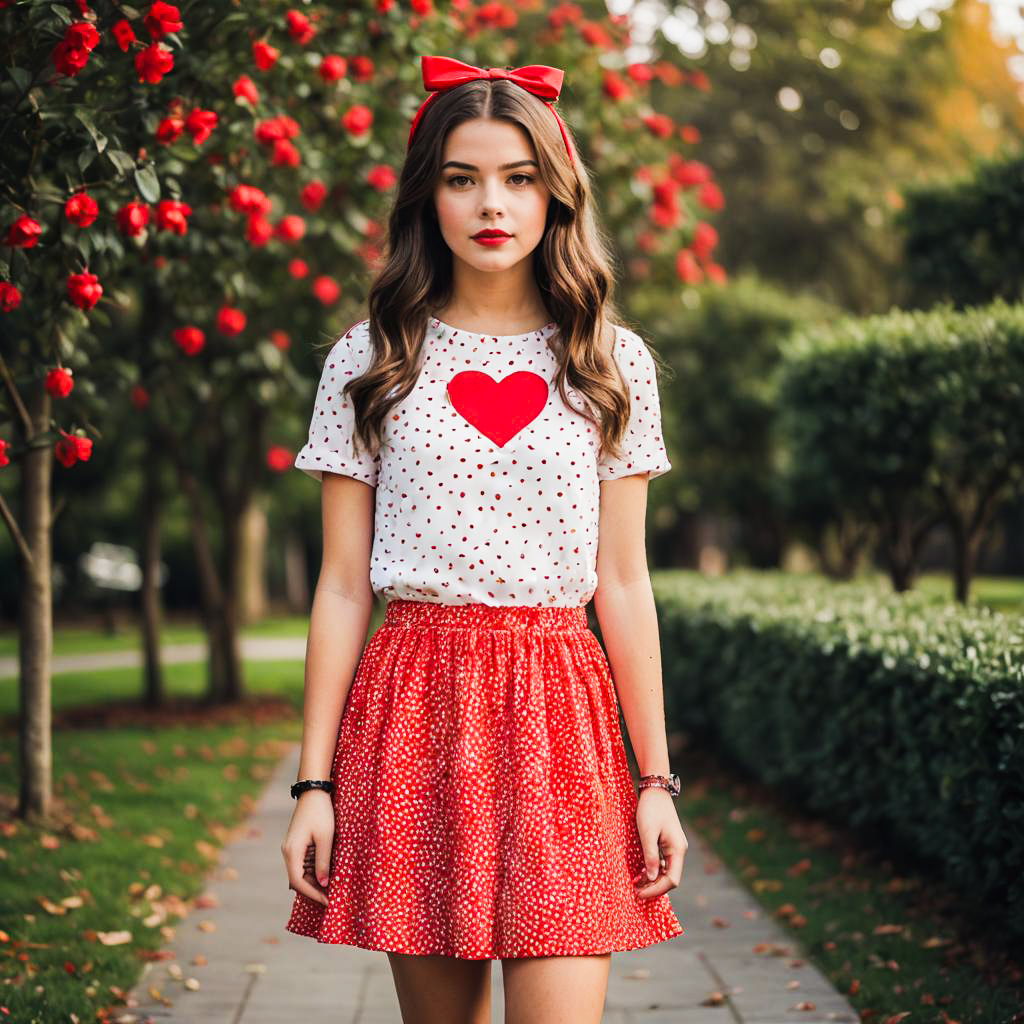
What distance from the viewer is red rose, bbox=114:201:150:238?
12.9ft

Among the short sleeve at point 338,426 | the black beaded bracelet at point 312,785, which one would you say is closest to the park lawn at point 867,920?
the black beaded bracelet at point 312,785

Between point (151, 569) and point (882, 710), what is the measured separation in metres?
6.58

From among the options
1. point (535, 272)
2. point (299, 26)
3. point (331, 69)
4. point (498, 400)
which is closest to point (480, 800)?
point (498, 400)

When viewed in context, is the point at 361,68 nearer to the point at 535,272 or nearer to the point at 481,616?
the point at 535,272

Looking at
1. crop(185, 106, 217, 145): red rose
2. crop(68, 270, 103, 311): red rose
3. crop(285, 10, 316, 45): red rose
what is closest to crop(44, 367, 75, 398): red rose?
crop(68, 270, 103, 311): red rose

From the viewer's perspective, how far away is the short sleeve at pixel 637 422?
236cm

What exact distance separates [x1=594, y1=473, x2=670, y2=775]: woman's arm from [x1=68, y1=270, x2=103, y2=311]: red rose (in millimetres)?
2083

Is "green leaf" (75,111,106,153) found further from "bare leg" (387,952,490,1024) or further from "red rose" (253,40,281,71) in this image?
"bare leg" (387,952,490,1024)

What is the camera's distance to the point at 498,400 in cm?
231

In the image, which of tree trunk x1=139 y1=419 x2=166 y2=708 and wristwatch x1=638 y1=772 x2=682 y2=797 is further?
tree trunk x1=139 y1=419 x2=166 y2=708

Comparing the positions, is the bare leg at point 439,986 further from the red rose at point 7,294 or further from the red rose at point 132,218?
the red rose at point 132,218

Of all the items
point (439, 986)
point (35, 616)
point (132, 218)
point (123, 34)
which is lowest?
point (439, 986)

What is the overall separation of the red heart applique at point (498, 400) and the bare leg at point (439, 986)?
86cm

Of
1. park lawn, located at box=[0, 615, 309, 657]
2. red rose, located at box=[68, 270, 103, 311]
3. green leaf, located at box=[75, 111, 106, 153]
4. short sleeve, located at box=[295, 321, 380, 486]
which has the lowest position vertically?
park lawn, located at box=[0, 615, 309, 657]
